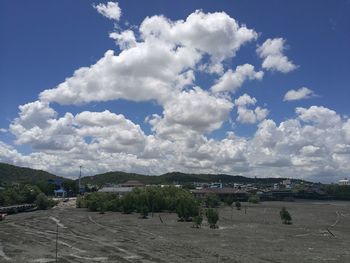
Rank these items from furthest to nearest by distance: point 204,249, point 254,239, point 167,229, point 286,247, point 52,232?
point 167,229, point 52,232, point 254,239, point 286,247, point 204,249

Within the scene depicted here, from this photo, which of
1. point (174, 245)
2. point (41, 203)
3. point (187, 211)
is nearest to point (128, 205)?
point (187, 211)

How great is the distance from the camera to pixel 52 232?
3477 inches

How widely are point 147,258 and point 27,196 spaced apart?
150 meters

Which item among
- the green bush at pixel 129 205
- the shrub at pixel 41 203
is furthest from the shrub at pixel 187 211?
the shrub at pixel 41 203

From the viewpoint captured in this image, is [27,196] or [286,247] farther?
[27,196]

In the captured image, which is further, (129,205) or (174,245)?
(129,205)

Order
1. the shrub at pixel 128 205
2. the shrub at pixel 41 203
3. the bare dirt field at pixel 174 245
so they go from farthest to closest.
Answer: the shrub at pixel 41 203, the shrub at pixel 128 205, the bare dirt field at pixel 174 245

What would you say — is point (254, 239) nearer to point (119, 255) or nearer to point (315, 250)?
point (315, 250)

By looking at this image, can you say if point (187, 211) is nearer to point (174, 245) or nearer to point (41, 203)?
point (174, 245)

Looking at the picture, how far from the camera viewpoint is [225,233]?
89688 millimetres

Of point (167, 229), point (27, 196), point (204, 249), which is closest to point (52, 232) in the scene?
point (167, 229)

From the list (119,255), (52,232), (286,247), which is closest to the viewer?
(119,255)

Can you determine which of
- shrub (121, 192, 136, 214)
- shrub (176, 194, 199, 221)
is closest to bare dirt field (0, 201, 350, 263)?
shrub (176, 194, 199, 221)

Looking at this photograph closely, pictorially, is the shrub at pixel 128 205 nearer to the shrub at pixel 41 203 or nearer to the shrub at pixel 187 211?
the shrub at pixel 187 211
